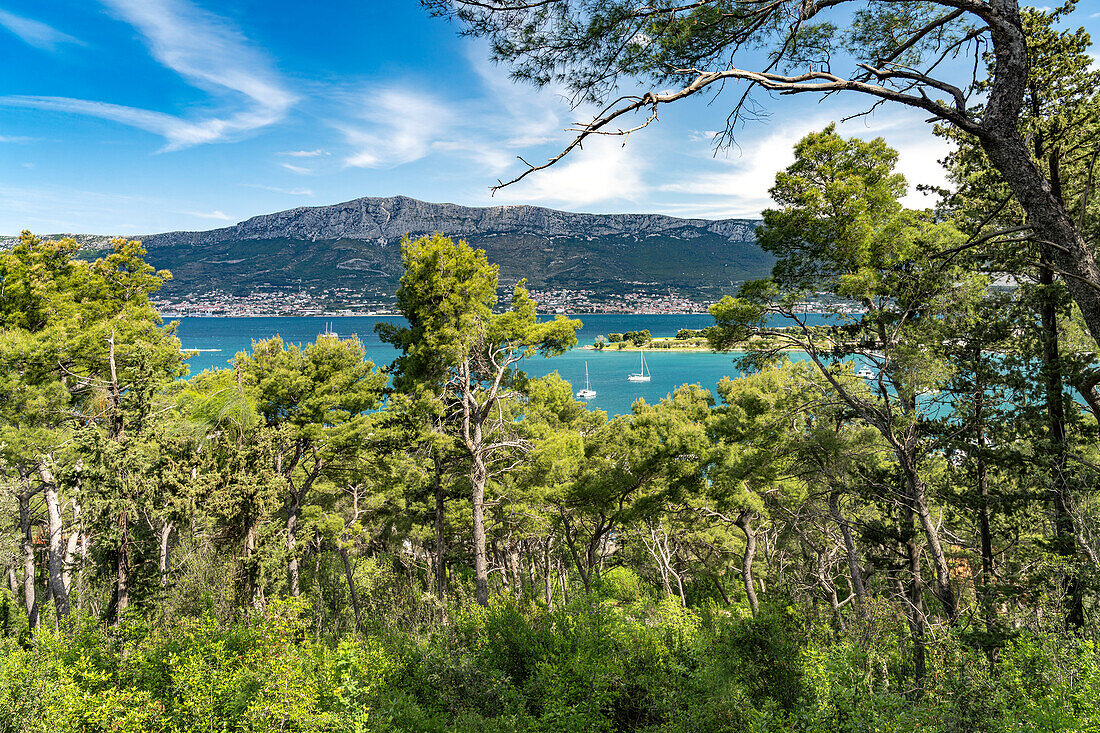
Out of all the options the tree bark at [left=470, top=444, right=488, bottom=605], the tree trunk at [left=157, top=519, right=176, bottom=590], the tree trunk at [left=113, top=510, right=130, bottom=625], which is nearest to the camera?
the tree trunk at [left=113, top=510, right=130, bottom=625]

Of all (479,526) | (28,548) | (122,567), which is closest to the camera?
(122,567)

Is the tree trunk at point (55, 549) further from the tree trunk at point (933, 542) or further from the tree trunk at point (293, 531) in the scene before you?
the tree trunk at point (933, 542)

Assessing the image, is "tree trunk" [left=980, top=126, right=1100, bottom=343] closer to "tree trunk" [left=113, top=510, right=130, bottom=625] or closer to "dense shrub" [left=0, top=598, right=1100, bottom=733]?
"dense shrub" [left=0, top=598, right=1100, bottom=733]

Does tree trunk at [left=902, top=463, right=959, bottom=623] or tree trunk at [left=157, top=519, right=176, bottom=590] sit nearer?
tree trunk at [left=902, top=463, right=959, bottom=623]

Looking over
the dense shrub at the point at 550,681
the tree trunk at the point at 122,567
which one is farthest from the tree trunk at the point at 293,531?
the dense shrub at the point at 550,681

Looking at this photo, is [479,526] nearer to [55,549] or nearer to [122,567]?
[122,567]

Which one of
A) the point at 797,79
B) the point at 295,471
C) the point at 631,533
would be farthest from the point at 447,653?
the point at 631,533

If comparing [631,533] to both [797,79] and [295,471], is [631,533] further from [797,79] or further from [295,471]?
[797,79]

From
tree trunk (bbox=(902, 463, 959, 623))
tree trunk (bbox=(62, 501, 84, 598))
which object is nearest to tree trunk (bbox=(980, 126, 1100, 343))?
tree trunk (bbox=(902, 463, 959, 623))

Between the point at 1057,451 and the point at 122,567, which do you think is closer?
the point at 1057,451

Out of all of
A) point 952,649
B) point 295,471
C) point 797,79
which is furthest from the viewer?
point 295,471

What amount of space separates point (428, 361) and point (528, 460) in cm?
395

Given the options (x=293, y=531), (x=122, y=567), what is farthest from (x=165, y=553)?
(x=122, y=567)

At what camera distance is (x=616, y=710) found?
223 inches
